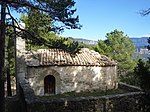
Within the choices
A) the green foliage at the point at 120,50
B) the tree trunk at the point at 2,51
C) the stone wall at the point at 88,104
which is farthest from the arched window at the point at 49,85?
the green foliage at the point at 120,50

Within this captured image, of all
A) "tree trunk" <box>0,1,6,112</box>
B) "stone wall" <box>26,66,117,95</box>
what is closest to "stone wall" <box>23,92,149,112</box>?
"tree trunk" <box>0,1,6,112</box>

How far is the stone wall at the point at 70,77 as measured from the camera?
19359 millimetres

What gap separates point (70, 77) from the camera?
19.9 metres

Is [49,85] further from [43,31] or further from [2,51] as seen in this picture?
[2,51]

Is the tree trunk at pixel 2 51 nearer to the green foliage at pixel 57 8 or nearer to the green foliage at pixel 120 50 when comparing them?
the green foliage at pixel 57 8

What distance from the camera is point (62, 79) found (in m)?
19.8

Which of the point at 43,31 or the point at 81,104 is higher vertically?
the point at 43,31

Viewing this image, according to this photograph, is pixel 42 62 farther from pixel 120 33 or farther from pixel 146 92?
pixel 120 33

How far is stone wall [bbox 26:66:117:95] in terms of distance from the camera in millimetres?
19359

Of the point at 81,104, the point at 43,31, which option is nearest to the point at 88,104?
the point at 81,104

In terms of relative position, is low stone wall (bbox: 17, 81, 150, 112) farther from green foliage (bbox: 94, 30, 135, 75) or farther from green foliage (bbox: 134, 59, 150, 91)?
green foliage (bbox: 94, 30, 135, 75)

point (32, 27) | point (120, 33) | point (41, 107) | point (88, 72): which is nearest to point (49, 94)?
point (88, 72)

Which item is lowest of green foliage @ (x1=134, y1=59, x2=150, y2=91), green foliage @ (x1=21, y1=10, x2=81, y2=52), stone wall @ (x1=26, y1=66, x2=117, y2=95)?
stone wall @ (x1=26, y1=66, x2=117, y2=95)

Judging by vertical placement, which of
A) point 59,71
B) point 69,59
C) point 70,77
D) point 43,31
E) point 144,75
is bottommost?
point 70,77
